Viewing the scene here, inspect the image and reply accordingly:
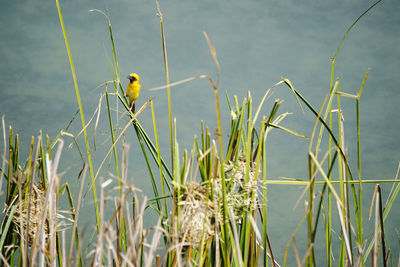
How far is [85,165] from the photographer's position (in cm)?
61

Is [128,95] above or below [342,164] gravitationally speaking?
above

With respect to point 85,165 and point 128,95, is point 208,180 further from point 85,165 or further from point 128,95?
point 128,95

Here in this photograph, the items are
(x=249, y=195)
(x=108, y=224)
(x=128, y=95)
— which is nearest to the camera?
(x=108, y=224)

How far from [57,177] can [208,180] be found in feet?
0.81

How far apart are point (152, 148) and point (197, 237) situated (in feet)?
0.73

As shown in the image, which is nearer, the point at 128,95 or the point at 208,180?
the point at 208,180

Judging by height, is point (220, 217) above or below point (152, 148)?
below

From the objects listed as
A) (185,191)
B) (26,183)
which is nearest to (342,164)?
(185,191)

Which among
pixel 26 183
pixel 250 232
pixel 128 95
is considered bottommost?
pixel 250 232

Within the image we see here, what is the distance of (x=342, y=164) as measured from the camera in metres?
0.70

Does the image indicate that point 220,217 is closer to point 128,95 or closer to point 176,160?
point 176,160

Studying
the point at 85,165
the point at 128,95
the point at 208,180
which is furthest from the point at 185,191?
the point at 128,95

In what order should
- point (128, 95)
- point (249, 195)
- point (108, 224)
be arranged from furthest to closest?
point (128, 95)
point (249, 195)
point (108, 224)

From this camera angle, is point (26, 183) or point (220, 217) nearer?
point (220, 217)
